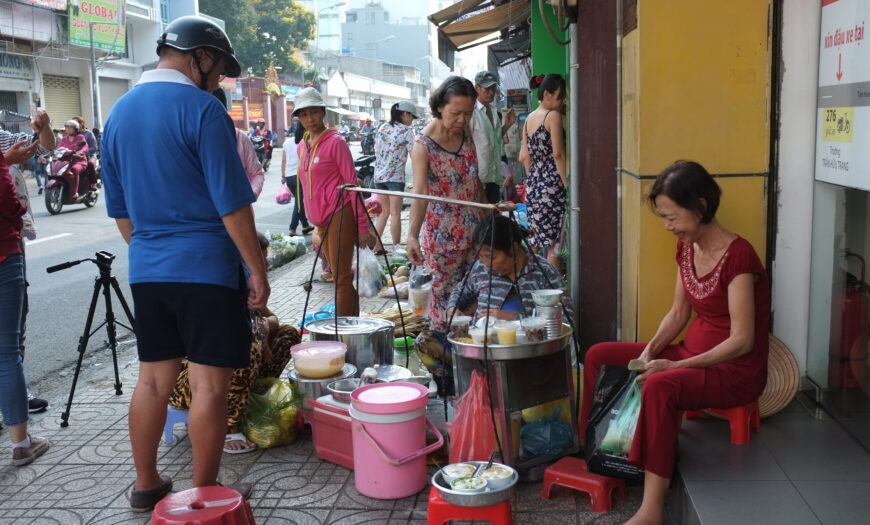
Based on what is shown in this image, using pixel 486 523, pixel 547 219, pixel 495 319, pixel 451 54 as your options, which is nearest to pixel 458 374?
pixel 495 319

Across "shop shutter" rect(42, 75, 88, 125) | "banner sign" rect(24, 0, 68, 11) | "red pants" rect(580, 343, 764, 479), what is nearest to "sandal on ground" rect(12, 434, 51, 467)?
"red pants" rect(580, 343, 764, 479)

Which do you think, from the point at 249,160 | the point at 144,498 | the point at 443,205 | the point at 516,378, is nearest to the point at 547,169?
the point at 443,205

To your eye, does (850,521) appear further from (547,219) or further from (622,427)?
(547,219)

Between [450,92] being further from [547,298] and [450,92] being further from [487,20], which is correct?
[487,20]

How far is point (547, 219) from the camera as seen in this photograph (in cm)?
681

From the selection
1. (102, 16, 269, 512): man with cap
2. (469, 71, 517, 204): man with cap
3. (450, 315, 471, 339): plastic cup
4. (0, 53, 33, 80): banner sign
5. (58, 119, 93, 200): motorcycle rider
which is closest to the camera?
(102, 16, 269, 512): man with cap

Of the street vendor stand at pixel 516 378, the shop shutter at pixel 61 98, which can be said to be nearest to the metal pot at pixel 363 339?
the street vendor stand at pixel 516 378

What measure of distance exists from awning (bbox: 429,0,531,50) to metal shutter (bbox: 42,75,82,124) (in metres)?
21.0

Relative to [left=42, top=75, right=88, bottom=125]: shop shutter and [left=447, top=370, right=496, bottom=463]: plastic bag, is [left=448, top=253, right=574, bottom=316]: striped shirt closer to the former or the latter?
[left=447, top=370, right=496, bottom=463]: plastic bag

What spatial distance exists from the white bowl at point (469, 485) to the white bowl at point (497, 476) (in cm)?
3

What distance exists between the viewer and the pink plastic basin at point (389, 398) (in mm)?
3451

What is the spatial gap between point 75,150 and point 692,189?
1583cm

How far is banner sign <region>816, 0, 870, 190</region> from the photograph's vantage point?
313cm

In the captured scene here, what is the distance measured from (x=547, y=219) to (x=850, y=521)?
427cm
